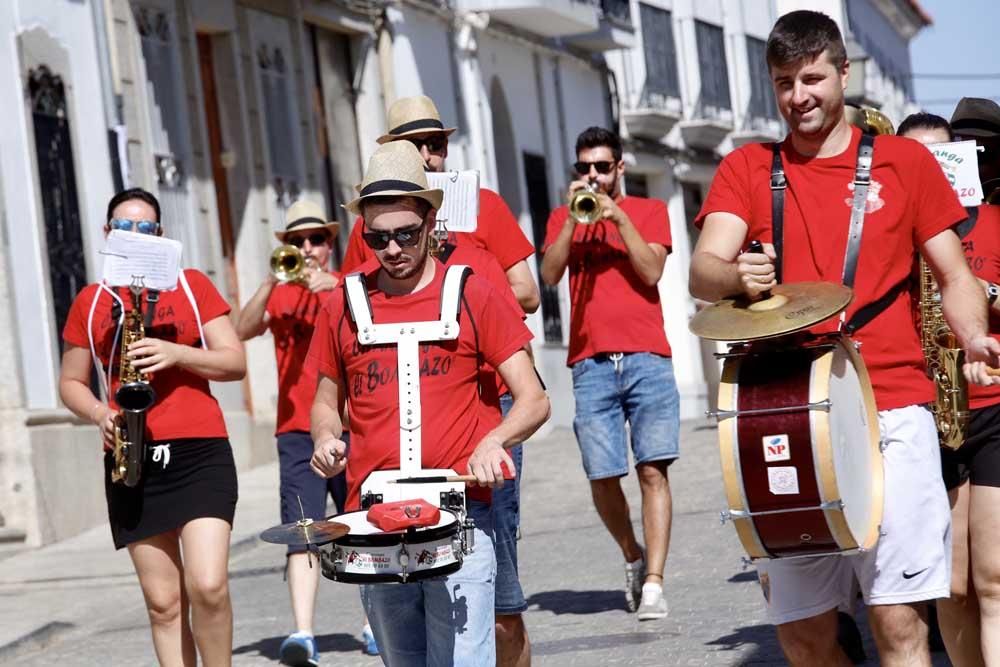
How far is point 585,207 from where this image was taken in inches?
373

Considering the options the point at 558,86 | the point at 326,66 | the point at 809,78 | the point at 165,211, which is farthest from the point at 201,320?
the point at 558,86

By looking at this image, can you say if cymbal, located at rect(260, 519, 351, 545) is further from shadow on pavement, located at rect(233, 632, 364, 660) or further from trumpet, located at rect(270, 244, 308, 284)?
trumpet, located at rect(270, 244, 308, 284)

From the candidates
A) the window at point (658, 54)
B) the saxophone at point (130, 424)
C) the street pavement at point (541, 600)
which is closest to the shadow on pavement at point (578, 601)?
the street pavement at point (541, 600)

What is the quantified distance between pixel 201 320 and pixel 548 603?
3.33 meters

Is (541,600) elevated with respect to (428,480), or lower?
lower

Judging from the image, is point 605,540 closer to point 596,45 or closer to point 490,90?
point 490,90

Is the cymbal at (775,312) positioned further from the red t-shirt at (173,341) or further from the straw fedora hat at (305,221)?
the straw fedora hat at (305,221)

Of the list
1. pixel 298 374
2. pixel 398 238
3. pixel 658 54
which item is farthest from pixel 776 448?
pixel 658 54

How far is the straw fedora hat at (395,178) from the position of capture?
5352mm

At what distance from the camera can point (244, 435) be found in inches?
733

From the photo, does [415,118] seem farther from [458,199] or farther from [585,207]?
[585,207]

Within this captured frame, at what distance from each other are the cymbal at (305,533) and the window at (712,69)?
3048 centimetres

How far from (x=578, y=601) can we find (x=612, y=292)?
1585 millimetres

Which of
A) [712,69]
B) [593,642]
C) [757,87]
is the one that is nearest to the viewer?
[593,642]
